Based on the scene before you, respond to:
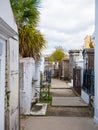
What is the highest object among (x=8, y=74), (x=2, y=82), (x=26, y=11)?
(x=26, y=11)

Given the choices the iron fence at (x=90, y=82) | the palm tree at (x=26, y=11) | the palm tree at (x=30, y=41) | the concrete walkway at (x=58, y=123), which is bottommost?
the concrete walkway at (x=58, y=123)

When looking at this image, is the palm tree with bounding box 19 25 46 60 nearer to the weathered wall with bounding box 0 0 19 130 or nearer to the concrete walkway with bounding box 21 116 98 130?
the concrete walkway with bounding box 21 116 98 130

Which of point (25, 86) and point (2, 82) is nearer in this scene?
point (2, 82)

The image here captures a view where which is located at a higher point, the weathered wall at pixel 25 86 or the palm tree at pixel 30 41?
the palm tree at pixel 30 41

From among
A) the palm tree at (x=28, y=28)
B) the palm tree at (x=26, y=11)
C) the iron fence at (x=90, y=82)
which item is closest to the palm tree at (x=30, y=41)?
the palm tree at (x=28, y=28)

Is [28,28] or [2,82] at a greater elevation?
[28,28]

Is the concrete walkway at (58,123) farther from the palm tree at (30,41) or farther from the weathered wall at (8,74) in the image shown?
the palm tree at (30,41)

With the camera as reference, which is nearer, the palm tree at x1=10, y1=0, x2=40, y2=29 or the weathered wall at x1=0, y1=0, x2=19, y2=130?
the weathered wall at x1=0, y1=0, x2=19, y2=130

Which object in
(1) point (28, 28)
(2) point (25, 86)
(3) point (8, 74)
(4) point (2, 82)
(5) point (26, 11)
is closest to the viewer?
(4) point (2, 82)

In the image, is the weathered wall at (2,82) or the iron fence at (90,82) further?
the iron fence at (90,82)

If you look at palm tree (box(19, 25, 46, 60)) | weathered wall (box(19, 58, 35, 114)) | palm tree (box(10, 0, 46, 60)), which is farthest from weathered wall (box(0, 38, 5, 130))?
palm tree (box(19, 25, 46, 60))

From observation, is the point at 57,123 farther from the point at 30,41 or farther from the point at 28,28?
the point at 28,28

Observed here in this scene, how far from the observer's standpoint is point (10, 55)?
6238 mm

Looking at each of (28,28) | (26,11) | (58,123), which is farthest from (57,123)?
(26,11)
